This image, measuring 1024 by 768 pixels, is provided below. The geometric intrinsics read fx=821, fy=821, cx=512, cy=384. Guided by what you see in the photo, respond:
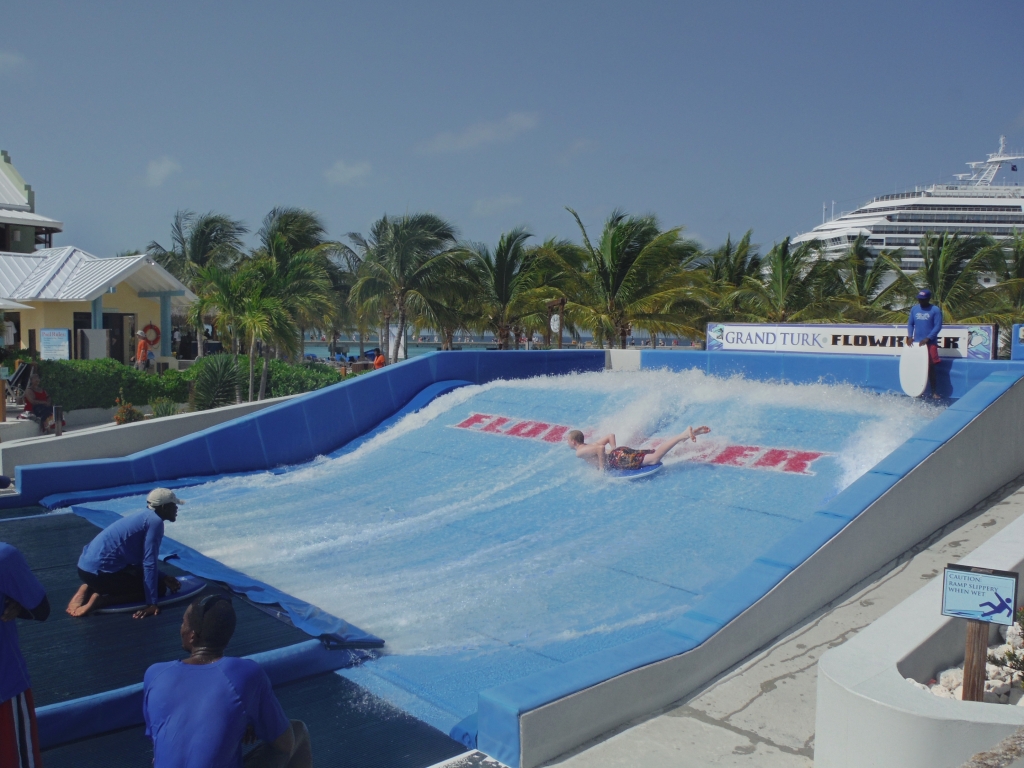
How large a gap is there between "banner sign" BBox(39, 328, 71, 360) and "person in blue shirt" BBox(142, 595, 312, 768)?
19.2 metres

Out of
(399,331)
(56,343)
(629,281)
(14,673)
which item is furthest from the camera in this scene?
(399,331)

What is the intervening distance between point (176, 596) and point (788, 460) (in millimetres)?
6665

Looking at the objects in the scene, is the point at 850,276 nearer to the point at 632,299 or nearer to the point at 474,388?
the point at 632,299

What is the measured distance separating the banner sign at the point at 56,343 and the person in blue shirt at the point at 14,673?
18.2m

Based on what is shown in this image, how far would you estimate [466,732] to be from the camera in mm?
4895

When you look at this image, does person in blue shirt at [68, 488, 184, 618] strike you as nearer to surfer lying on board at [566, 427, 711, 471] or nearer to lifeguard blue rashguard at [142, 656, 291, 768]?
lifeguard blue rashguard at [142, 656, 291, 768]

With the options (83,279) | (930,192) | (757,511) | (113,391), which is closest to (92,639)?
(757,511)

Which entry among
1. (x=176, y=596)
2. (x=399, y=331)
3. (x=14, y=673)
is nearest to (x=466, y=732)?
(x=14, y=673)

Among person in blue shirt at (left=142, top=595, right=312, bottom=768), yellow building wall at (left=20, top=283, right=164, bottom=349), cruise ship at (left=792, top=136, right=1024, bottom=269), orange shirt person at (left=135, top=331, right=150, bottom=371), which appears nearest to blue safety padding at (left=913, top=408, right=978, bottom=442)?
person in blue shirt at (left=142, top=595, right=312, bottom=768)

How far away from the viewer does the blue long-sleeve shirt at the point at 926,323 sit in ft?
35.2

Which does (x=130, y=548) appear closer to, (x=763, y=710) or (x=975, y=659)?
(x=763, y=710)

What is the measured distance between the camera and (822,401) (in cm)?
1139

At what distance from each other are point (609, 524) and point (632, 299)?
15.0m

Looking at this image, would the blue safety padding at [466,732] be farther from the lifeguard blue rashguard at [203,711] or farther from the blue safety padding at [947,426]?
the blue safety padding at [947,426]
